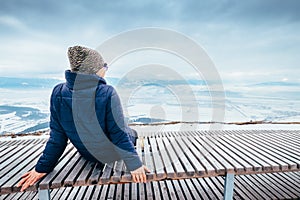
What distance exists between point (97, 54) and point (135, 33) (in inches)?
56.9

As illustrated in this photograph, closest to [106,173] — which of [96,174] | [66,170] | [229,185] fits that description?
[96,174]

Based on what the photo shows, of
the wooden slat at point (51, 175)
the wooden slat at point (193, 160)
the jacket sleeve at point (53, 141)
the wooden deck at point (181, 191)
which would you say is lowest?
the wooden deck at point (181, 191)

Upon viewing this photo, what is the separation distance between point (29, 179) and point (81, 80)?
841 mm

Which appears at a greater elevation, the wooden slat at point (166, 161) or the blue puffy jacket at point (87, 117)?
the blue puffy jacket at point (87, 117)

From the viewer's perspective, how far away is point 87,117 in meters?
1.27

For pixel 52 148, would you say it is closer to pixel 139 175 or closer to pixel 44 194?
pixel 44 194

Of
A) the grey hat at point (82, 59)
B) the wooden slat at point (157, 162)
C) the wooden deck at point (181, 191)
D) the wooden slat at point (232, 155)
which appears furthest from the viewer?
the wooden deck at point (181, 191)

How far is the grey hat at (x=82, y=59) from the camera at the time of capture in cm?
122

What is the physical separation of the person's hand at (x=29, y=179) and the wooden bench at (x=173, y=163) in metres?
0.04

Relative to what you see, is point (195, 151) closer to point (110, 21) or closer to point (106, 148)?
point (106, 148)

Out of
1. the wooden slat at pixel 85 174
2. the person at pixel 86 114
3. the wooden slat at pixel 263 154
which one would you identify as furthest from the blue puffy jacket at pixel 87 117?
the wooden slat at pixel 263 154

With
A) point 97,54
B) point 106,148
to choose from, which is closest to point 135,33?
point 97,54

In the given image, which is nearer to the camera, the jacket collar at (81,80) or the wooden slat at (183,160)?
the jacket collar at (81,80)

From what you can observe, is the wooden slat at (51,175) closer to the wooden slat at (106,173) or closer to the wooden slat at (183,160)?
the wooden slat at (106,173)
